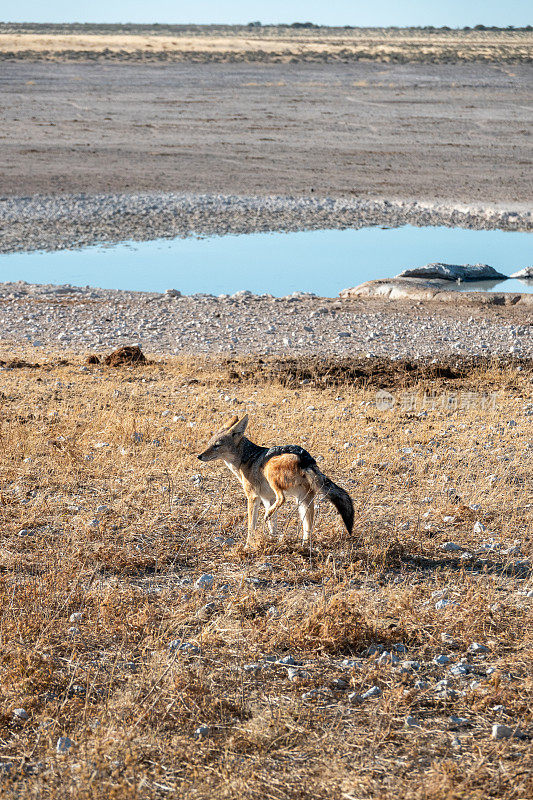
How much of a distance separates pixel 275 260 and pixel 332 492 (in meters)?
17.4

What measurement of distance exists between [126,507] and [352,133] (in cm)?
3442

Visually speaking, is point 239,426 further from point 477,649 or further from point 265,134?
point 265,134

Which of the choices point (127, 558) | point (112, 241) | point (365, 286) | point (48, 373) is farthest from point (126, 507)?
point (112, 241)

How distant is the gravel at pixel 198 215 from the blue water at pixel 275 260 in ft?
1.37

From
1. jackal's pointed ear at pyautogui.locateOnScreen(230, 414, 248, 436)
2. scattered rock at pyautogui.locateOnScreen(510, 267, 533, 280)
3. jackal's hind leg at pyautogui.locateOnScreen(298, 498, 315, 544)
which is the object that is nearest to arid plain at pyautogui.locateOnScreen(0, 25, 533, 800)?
jackal's hind leg at pyautogui.locateOnScreen(298, 498, 315, 544)

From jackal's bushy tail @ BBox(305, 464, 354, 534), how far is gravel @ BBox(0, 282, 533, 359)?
8.05 metres

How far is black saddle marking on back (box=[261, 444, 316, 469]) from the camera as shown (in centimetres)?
633

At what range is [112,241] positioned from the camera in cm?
2402

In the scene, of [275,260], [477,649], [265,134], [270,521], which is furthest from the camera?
[265,134]

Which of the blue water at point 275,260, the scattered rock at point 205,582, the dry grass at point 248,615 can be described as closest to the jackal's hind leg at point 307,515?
the dry grass at point 248,615

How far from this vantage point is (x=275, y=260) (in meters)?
23.2

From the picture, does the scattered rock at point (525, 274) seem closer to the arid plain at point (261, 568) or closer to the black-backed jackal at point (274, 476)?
the arid plain at point (261, 568)

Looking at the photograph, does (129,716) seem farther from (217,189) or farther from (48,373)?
(217,189)

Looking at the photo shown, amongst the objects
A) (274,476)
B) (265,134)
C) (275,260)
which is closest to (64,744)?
(274,476)
